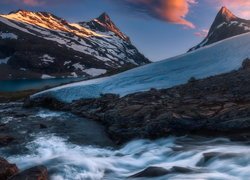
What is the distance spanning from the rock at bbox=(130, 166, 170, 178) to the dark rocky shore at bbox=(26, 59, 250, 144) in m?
4.83

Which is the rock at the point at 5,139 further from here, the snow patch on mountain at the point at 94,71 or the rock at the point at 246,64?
the snow patch on mountain at the point at 94,71

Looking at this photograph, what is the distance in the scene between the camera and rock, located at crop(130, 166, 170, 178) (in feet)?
47.5

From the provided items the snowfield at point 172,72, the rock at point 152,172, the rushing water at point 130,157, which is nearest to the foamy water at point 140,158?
the rushing water at point 130,157

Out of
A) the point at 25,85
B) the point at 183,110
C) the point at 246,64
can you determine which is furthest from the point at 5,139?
the point at 25,85

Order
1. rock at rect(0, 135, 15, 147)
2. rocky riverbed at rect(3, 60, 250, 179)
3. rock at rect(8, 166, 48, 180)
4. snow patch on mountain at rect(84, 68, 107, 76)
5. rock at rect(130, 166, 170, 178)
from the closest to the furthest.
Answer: rock at rect(8, 166, 48, 180) < rock at rect(130, 166, 170, 178) < rocky riverbed at rect(3, 60, 250, 179) < rock at rect(0, 135, 15, 147) < snow patch on mountain at rect(84, 68, 107, 76)

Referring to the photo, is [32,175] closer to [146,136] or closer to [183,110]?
[146,136]

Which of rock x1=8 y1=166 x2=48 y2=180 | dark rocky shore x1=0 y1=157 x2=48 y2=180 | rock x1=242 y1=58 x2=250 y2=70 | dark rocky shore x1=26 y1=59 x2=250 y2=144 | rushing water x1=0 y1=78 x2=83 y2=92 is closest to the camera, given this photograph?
rock x1=8 y1=166 x2=48 y2=180

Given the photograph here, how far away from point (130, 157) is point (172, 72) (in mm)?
17479

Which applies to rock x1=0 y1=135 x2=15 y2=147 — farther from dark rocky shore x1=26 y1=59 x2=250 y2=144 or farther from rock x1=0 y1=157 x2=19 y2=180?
rock x1=0 y1=157 x2=19 y2=180

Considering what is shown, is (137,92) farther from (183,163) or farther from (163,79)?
(183,163)

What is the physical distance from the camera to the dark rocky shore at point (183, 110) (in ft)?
62.7

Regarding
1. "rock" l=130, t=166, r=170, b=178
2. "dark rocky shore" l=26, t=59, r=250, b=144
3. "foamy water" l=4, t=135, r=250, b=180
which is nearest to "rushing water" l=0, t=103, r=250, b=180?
"foamy water" l=4, t=135, r=250, b=180

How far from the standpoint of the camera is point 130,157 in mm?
17969

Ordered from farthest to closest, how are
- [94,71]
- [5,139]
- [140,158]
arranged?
[94,71]
[5,139]
[140,158]
